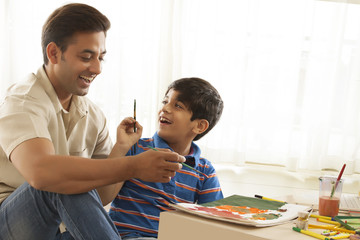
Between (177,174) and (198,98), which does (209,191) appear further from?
(198,98)

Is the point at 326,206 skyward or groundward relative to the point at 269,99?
groundward

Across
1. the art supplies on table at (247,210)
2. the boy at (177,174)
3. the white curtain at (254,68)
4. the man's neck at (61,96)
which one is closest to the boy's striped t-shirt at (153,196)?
the boy at (177,174)

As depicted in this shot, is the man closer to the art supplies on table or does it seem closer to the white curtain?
the art supplies on table

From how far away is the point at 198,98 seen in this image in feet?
5.36

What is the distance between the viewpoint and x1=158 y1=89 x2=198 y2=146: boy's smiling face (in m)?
1.58

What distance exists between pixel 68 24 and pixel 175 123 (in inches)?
19.4

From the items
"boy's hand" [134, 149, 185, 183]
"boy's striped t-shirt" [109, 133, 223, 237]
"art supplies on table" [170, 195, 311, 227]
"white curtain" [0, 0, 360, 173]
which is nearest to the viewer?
"art supplies on table" [170, 195, 311, 227]

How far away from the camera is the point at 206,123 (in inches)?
65.5

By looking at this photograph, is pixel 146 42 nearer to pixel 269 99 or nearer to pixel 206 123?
pixel 269 99

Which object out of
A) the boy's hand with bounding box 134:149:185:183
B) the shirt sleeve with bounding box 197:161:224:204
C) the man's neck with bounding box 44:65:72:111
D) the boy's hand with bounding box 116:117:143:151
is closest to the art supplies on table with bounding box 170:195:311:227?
the boy's hand with bounding box 134:149:185:183

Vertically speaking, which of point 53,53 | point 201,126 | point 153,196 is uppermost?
point 53,53

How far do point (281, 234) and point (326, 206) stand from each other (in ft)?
1.11

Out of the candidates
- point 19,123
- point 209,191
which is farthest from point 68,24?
point 209,191

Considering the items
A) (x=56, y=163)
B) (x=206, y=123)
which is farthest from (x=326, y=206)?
(x=56, y=163)
